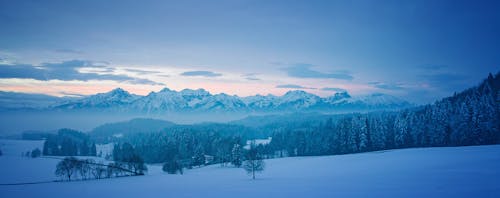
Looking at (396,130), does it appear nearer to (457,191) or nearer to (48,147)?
(457,191)

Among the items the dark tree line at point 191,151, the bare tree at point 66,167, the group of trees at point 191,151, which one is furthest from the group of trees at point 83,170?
the dark tree line at point 191,151

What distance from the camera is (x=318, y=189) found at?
3419cm

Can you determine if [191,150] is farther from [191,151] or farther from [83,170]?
[83,170]

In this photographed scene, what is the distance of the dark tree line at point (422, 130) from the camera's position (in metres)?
73.9

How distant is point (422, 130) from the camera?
87562 mm

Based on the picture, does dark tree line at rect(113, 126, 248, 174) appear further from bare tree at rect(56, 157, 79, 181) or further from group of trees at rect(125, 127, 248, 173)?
bare tree at rect(56, 157, 79, 181)

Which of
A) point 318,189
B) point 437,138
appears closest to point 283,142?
point 437,138

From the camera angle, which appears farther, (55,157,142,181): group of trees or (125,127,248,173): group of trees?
(125,127,248,173): group of trees

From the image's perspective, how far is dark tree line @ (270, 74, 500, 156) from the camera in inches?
2911

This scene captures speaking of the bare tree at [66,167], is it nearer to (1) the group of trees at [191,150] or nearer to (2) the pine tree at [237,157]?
(1) the group of trees at [191,150]

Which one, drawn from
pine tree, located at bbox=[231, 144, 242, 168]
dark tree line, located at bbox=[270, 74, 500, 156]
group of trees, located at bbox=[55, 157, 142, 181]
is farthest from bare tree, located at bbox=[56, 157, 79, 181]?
dark tree line, located at bbox=[270, 74, 500, 156]

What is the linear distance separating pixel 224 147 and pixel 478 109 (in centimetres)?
7020

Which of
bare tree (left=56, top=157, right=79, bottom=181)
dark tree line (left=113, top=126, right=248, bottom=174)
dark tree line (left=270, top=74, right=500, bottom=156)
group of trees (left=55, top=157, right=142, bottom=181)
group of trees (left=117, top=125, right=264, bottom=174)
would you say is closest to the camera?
bare tree (left=56, top=157, right=79, bottom=181)

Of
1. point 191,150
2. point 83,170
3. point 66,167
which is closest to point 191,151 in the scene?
point 191,150
